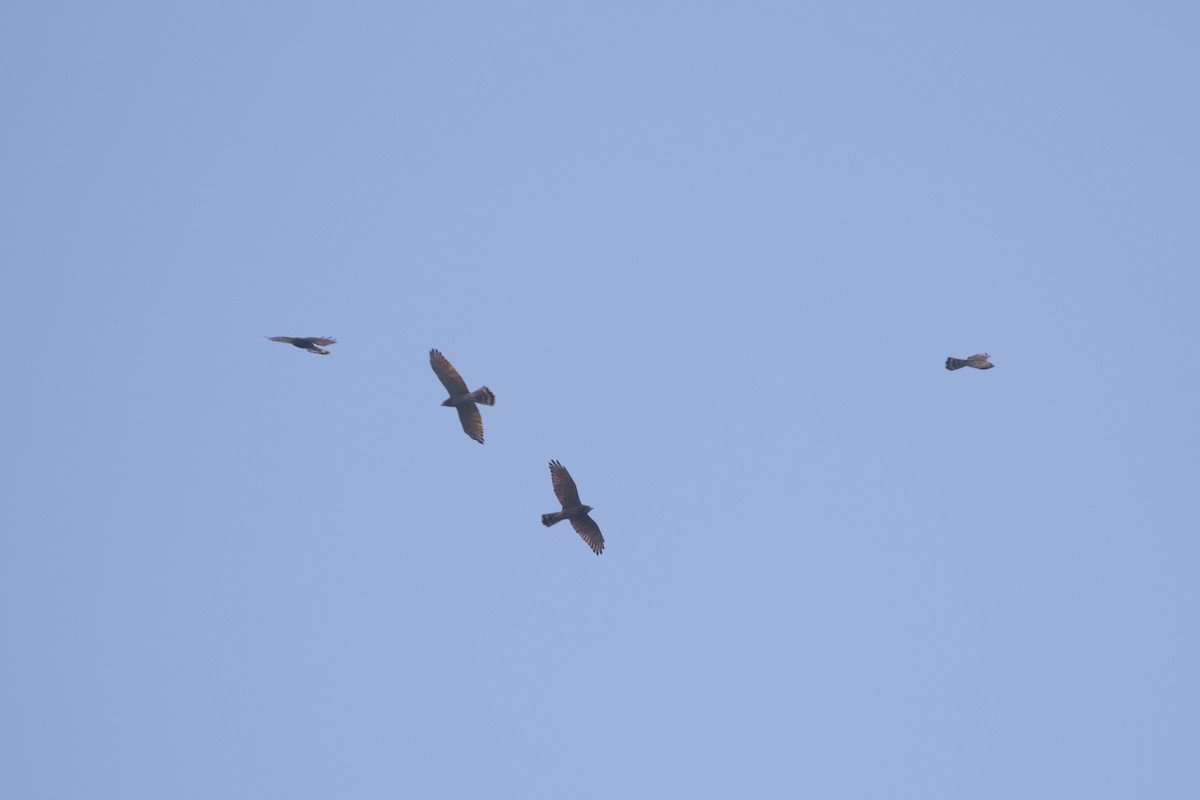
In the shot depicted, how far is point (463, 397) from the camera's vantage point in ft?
200

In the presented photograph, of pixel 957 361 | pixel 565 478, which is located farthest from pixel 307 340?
pixel 957 361

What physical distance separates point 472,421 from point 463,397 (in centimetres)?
89

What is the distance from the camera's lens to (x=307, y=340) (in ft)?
200

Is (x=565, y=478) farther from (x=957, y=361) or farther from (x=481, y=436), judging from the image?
(x=957, y=361)

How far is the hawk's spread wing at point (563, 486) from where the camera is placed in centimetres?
5897

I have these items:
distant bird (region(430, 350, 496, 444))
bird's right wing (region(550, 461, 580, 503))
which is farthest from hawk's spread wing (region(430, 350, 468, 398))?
bird's right wing (region(550, 461, 580, 503))

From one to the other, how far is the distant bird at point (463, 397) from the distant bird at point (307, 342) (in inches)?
134

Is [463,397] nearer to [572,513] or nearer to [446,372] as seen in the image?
[446,372]

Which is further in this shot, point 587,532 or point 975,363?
point 975,363

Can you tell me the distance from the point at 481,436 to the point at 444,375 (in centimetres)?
225

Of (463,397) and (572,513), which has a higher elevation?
(463,397)

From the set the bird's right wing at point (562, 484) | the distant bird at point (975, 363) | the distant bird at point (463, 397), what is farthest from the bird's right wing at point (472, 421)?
the distant bird at point (975, 363)

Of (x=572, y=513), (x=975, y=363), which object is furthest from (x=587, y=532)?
(x=975, y=363)

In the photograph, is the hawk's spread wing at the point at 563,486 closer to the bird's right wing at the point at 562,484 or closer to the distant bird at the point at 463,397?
the bird's right wing at the point at 562,484
